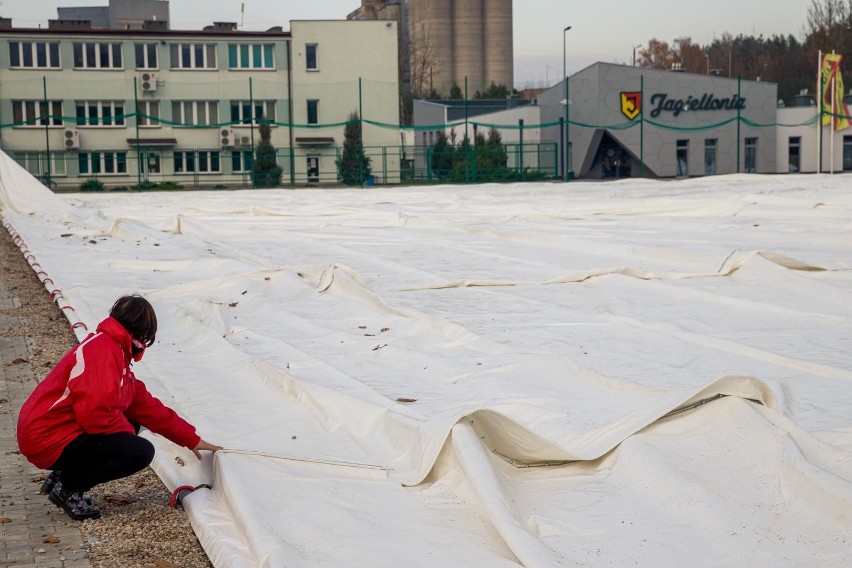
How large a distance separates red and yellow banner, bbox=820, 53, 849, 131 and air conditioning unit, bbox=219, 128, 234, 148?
22.3 meters

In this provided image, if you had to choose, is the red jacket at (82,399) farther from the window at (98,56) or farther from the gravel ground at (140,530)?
the window at (98,56)

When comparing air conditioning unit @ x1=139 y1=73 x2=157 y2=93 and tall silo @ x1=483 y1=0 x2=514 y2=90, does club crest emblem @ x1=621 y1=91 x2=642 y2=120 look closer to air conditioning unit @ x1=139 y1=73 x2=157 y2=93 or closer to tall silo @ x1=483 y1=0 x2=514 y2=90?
air conditioning unit @ x1=139 y1=73 x2=157 y2=93

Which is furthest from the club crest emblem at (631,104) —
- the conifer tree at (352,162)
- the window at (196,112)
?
the window at (196,112)

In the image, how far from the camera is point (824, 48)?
211 ft

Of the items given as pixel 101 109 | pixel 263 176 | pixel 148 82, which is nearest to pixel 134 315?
pixel 263 176

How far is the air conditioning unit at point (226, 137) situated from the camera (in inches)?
1681

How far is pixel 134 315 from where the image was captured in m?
3.80

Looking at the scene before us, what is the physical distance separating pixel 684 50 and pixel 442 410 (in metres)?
94.7

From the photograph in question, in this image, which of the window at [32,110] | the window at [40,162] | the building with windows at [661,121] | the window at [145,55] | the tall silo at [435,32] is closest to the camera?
the window at [40,162]

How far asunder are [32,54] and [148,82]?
4.98m

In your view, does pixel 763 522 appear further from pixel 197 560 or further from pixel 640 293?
pixel 640 293

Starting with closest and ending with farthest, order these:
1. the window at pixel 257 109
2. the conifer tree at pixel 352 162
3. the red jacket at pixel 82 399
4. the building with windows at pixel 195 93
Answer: the red jacket at pixel 82 399
the conifer tree at pixel 352 162
the building with windows at pixel 195 93
the window at pixel 257 109

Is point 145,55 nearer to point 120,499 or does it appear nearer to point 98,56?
point 98,56

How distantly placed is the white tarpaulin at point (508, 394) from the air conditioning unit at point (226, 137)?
99.3 feet
